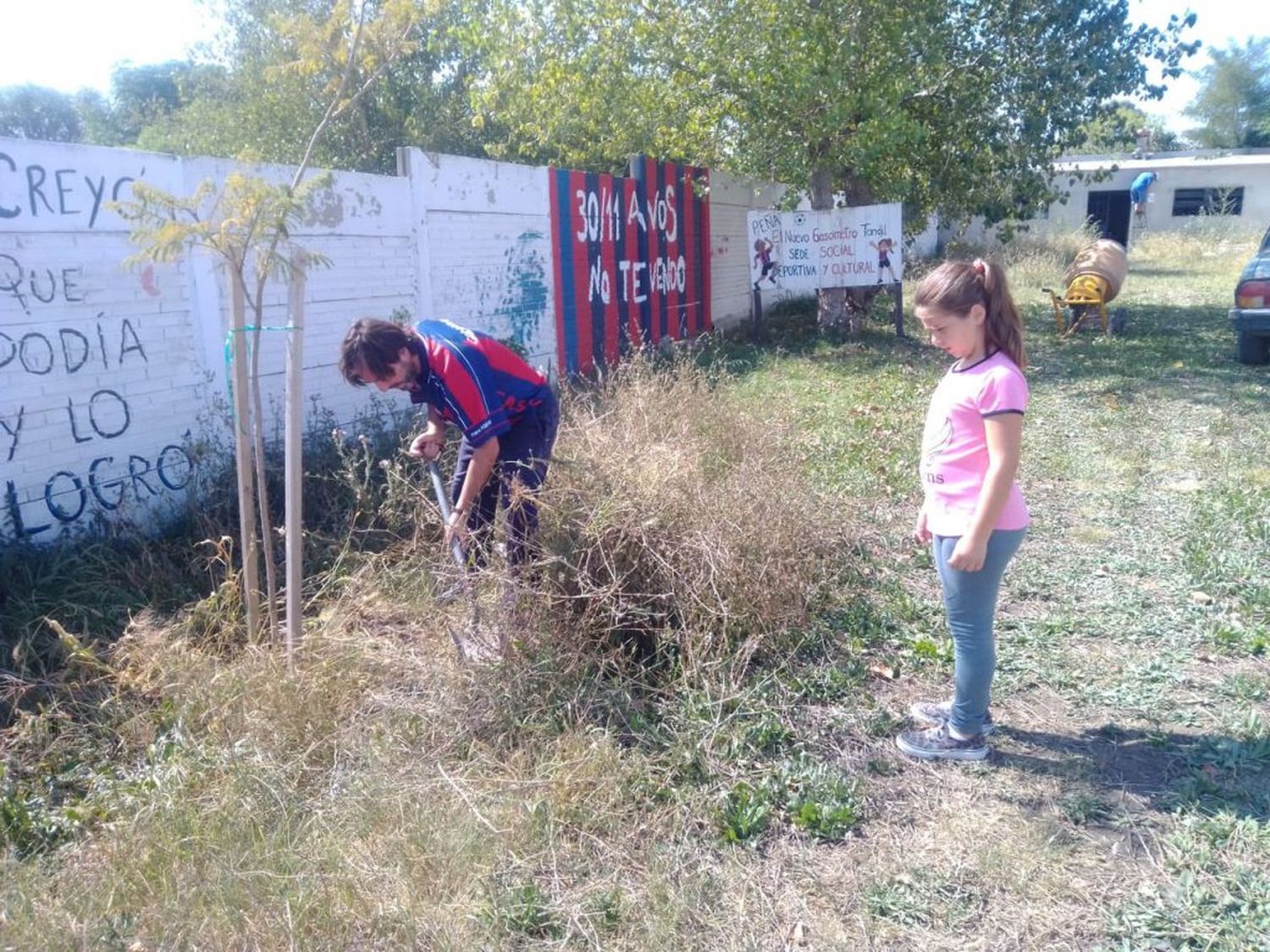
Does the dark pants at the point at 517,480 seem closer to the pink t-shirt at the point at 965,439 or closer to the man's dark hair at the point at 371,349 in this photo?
the man's dark hair at the point at 371,349

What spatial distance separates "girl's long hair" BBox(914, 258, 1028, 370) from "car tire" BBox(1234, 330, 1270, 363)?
334 inches

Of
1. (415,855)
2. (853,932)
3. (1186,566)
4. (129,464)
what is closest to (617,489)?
(415,855)

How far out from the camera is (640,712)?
351 centimetres

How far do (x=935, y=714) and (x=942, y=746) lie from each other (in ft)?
0.62

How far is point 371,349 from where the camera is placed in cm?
349

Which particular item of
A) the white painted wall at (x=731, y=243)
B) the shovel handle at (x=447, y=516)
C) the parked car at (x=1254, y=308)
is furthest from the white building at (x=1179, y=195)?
the shovel handle at (x=447, y=516)

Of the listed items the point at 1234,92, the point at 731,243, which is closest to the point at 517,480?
the point at 731,243

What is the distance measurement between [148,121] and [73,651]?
26657 mm

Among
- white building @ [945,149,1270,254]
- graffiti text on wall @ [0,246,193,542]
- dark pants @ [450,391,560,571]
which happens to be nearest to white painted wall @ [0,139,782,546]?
graffiti text on wall @ [0,246,193,542]

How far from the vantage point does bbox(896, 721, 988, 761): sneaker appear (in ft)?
10.7

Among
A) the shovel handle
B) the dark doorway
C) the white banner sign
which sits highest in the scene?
the dark doorway

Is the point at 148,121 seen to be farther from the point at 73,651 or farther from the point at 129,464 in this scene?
the point at 73,651

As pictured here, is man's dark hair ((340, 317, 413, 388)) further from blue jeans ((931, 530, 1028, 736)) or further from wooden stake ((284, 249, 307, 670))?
blue jeans ((931, 530, 1028, 736))

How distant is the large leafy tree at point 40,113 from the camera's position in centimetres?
3086
